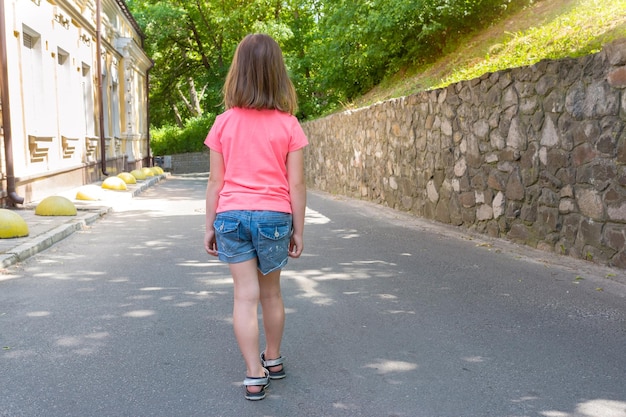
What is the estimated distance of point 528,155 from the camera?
7582 mm

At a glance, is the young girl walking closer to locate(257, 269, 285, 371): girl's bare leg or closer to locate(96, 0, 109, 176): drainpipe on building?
locate(257, 269, 285, 371): girl's bare leg

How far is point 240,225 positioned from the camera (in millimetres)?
3094

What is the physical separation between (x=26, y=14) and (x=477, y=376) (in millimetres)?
12026

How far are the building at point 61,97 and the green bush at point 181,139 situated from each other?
12.4 meters

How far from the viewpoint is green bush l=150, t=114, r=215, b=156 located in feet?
128

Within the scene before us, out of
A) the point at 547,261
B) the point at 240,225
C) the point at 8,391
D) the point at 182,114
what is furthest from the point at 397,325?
the point at 182,114

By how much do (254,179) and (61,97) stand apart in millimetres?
14013

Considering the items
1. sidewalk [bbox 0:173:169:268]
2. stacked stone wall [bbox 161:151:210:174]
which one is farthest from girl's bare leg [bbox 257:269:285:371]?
stacked stone wall [bbox 161:151:210:174]

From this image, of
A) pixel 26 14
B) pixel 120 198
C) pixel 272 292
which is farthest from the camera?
pixel 120 198

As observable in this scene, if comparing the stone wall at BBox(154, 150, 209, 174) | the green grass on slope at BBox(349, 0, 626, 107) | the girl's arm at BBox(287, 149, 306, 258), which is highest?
the green grass on slope at BBox(349, 0, 626, 107)

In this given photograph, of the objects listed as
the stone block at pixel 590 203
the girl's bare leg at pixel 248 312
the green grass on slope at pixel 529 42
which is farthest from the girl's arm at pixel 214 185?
the green grass on slope at pixel 529 42

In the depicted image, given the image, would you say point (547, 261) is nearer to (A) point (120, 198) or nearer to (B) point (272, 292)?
(B) point (272, 292)

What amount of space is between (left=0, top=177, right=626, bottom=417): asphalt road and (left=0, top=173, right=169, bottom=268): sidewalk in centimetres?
19

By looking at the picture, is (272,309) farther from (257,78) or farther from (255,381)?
(257,78)
